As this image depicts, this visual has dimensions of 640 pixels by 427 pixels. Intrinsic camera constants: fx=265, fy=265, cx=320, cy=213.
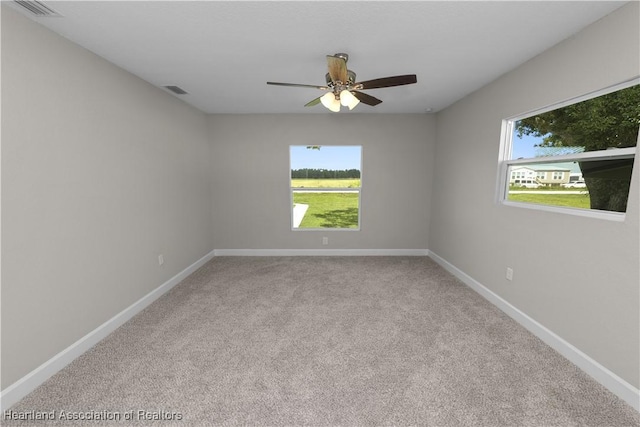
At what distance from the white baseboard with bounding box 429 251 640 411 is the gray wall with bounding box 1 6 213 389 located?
12.1ft

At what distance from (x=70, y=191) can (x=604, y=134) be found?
3875 mm

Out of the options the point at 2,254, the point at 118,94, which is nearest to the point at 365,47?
the point at 118,94

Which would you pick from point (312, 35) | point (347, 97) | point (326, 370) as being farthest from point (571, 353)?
point (312, 35)

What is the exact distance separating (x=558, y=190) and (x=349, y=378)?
90.0 inches

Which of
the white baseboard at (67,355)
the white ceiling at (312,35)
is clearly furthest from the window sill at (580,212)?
the white baseboard at (67,355)

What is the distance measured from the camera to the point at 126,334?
2.30 metres

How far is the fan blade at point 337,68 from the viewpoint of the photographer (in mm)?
1812

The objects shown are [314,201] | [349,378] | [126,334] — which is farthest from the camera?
[314,201]

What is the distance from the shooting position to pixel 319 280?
3521mm

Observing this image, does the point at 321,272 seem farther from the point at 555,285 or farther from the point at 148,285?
the point at 555,285

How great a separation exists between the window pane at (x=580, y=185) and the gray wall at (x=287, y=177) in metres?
1.84

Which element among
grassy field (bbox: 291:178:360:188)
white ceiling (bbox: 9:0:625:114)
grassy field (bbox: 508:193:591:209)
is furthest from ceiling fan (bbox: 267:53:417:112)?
grassy field (bbox: 291:178:360:188)

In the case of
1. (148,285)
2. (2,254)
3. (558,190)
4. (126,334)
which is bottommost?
(126,334)

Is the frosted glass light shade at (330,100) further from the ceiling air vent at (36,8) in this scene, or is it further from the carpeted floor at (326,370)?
the carpeted floor at (326,370)
